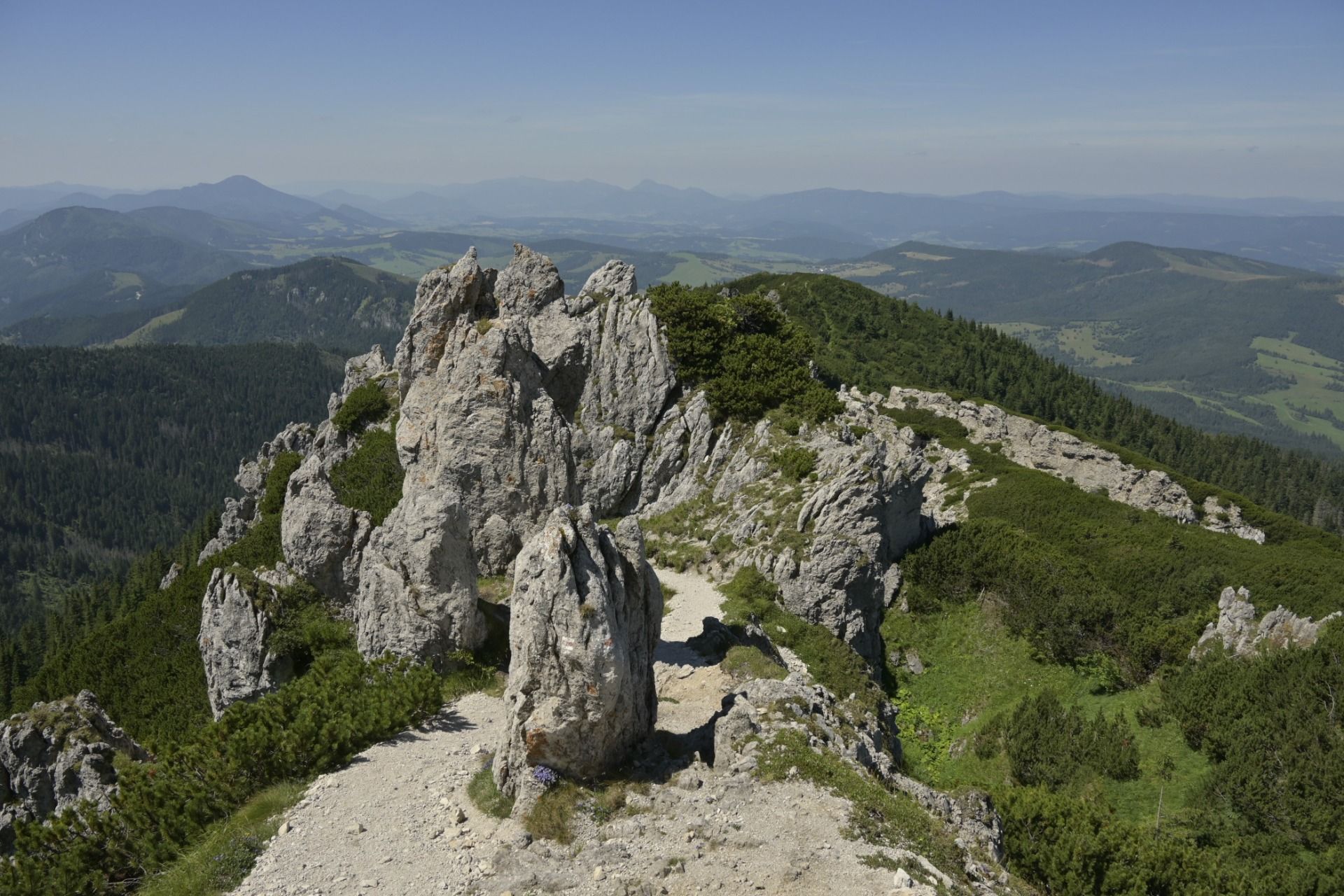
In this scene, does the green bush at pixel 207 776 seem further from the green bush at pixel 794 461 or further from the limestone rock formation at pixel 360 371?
the limestone rock formation at pixel 360 371

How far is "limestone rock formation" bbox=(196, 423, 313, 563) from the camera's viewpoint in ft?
176

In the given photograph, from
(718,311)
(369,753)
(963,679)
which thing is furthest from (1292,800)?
(718,311)

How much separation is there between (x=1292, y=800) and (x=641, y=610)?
17.8 m

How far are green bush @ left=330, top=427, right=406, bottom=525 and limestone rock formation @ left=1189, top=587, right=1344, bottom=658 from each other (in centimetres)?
3341

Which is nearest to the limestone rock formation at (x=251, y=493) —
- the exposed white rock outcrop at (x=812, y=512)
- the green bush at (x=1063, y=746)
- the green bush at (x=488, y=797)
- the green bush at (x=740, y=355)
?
the green bush at (x=740, y=355)

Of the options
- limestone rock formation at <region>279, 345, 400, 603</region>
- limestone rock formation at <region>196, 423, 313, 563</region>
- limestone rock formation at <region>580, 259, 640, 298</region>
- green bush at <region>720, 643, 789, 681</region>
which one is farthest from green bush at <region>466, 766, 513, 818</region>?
limestone rock formation at <region>196, 423, 313, 563</region>

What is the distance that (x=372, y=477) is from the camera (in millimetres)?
38375

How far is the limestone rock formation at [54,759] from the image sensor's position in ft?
60.1

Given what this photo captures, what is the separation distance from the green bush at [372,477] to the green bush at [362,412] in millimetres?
1623

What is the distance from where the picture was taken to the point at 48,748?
1923 cm

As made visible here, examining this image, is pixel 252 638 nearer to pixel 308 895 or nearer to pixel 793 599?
pixel 308 895

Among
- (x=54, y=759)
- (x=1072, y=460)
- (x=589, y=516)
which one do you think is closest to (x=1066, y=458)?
(x=1072, y=460)

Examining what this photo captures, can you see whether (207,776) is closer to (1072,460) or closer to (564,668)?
(564,668)

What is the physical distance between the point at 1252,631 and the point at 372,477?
123ft
